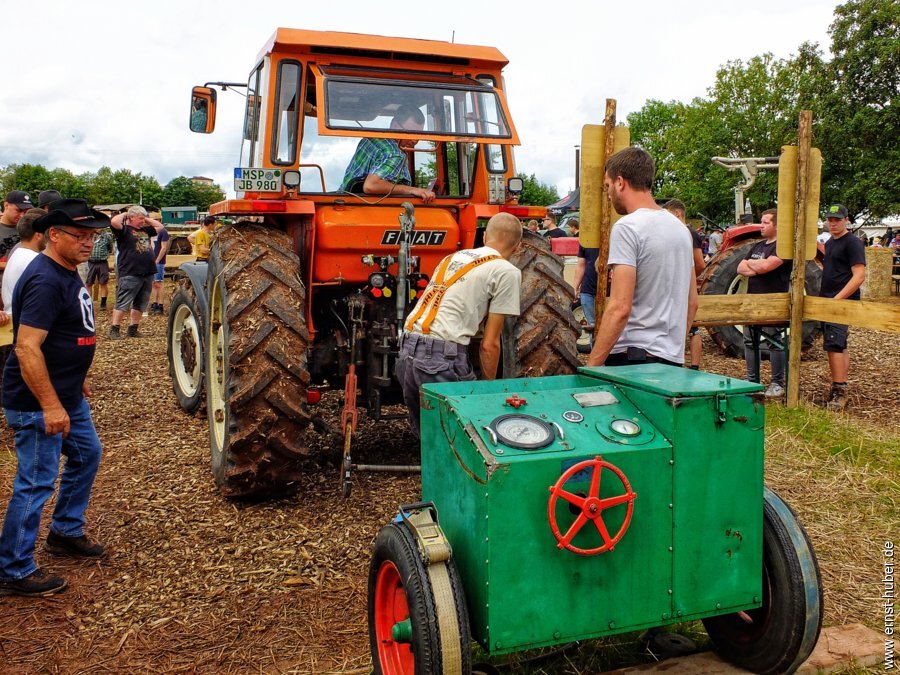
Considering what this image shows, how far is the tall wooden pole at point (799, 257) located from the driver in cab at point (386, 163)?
3208mm

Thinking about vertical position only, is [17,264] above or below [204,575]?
above

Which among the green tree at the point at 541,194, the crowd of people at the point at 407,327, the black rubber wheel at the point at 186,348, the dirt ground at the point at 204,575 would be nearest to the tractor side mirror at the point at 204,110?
the black rubber wheel at the point at 186,348

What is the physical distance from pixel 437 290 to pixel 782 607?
207 centimetres

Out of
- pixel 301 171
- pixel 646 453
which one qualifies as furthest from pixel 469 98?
pixel 646 453

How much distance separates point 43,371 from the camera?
3.47 metres

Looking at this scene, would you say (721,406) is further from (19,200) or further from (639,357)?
(19,200)

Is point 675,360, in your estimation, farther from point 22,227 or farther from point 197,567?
point 22,227

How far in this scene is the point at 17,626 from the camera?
131 inches

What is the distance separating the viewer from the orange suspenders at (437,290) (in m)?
3.81

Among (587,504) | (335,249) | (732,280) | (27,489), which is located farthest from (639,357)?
(732,280)

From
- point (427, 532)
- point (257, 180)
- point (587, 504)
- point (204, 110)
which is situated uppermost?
point (204, 110)

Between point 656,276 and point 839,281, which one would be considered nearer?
point 656,276

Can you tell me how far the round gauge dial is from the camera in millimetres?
2338

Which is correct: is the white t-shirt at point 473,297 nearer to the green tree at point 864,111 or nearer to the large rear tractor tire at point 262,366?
the large rear tractor tire at point 262,366
